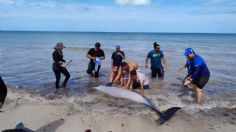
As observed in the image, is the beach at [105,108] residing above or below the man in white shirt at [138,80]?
below

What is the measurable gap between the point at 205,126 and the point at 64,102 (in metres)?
4.55

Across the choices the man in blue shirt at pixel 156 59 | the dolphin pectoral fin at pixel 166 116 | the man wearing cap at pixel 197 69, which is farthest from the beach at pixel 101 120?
the man in blue shirt at pixel 156 59

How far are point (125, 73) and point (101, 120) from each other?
391cm

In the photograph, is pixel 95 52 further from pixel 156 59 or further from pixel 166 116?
pixel 166 116

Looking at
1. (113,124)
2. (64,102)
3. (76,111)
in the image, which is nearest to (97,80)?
(64,102)

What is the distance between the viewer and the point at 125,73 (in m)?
11.9

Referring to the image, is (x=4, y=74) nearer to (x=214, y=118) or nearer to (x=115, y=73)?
(x=115, y=73)

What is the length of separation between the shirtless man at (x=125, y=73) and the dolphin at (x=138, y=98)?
0.94 metres

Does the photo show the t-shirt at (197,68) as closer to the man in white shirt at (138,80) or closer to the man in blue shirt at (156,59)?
the man in white shirt at (138,80)

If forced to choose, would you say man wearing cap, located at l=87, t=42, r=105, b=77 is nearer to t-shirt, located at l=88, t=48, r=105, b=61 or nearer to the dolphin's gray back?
A: t-shirt, located at l=88, t=48, r=105, b=61

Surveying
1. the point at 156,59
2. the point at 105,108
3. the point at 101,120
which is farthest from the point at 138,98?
the point at 156,59

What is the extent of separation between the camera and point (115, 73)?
42.7 ft

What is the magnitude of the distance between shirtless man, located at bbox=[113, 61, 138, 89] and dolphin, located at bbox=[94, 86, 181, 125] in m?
0.94

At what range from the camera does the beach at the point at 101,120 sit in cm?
760
